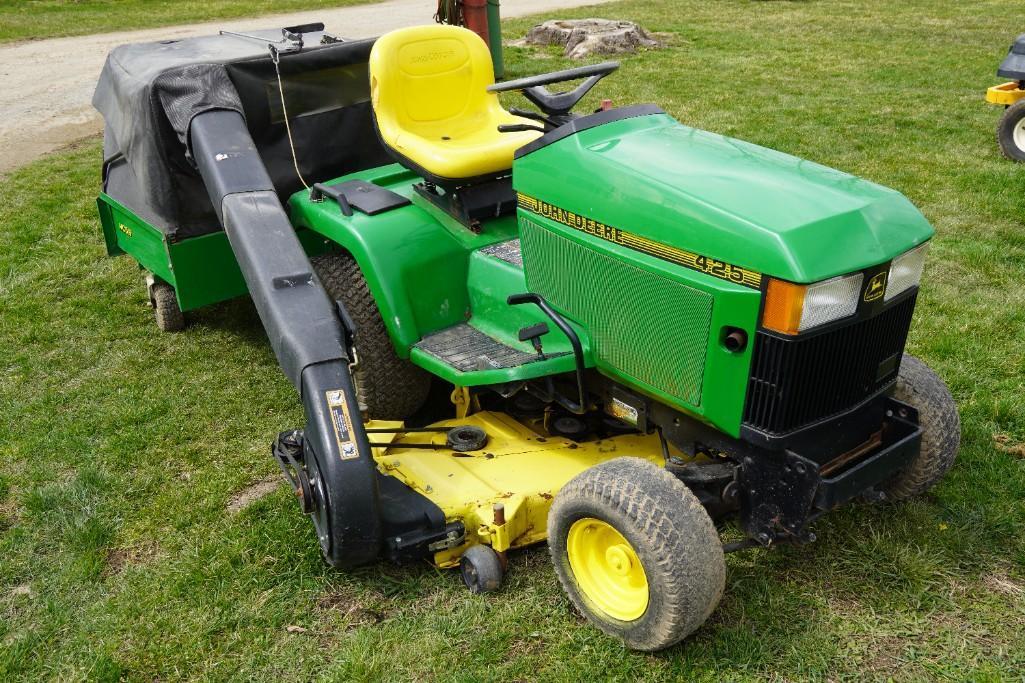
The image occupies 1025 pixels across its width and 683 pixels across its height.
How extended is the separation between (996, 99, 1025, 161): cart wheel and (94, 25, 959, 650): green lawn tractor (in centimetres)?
490

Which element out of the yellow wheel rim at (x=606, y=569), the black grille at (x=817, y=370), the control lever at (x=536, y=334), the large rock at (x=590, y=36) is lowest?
the large rock at (x=590, y=36)

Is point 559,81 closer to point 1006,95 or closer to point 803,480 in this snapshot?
point 803,480

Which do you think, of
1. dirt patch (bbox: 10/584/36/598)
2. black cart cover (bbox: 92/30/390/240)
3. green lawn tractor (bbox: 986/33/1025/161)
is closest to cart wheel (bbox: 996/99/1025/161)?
green lawn tractor (bbox: 986/33/1025/161)

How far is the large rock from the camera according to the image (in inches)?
460

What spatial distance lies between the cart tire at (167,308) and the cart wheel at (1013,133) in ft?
20.2

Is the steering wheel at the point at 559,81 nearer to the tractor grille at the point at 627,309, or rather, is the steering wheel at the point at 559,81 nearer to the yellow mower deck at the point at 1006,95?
the tractor grille at the point at 627,309

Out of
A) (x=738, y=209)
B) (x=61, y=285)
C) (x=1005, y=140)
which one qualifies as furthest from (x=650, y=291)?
(x=1005, y=140)

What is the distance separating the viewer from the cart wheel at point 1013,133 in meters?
7.33

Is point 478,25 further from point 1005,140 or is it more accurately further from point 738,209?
point 738,209

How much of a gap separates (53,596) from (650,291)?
2.14 meters

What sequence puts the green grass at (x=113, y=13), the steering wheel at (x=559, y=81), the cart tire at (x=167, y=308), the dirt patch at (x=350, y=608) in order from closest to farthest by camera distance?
1. the dirt patch at (x=350, y=608)
2. the steering wheel at (x=559, y=81)
3. the cart tire at (x=167, y=308)
4. the green grass at (x=113, y=13)

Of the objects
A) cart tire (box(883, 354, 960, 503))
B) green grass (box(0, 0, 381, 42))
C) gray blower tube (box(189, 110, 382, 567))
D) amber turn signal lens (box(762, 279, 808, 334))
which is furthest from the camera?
green grass (box(0, 0, 381, 42))

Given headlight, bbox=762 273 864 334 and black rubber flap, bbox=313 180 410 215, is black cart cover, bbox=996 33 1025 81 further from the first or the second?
headlight, bbox=762 273 864 334

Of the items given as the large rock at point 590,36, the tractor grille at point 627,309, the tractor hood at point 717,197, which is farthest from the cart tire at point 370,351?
the large rock at point 590,36
